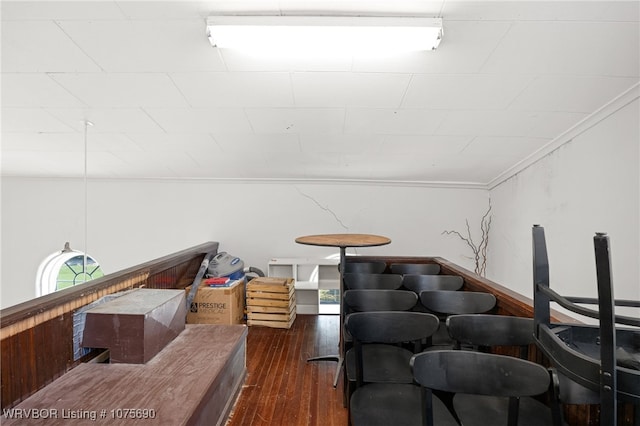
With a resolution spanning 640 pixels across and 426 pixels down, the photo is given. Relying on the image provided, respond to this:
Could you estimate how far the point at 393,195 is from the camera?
15.6 feet

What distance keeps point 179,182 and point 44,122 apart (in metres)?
1.91

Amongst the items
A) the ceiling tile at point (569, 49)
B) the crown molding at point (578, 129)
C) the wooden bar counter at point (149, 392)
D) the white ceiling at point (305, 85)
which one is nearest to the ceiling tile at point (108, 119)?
the white ceiling at point (305, 85)

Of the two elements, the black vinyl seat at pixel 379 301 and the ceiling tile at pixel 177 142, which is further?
the ceiling tile at pixel 177 142

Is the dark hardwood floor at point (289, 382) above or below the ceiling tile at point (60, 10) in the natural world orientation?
below

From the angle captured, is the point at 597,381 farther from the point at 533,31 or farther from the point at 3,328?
the point at 533,31

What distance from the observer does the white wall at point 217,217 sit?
4.75 m

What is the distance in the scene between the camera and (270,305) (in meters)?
3.68

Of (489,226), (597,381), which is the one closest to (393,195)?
(489,226)

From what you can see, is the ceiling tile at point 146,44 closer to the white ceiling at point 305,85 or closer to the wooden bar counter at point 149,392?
the white ceiling at point 305,85

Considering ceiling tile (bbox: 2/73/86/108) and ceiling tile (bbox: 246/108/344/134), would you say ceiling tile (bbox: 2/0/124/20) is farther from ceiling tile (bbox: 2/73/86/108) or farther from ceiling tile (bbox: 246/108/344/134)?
ceiling tile (bbox: 246/108/344/134)

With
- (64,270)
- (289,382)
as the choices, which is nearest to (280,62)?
(289,382)

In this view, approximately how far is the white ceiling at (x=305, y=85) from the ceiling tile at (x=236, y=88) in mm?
13

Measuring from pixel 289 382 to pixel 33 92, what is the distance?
316 centimetres

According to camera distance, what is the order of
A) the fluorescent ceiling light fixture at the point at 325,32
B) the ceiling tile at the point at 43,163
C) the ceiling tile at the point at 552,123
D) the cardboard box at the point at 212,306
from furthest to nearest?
the ceiling tile at the point at 43,163 < the cardboard box at the point at 212,306 < the ceiling tile at the point at 552,123 < the fluorescent ceiling light fixture at the point at 325,32
